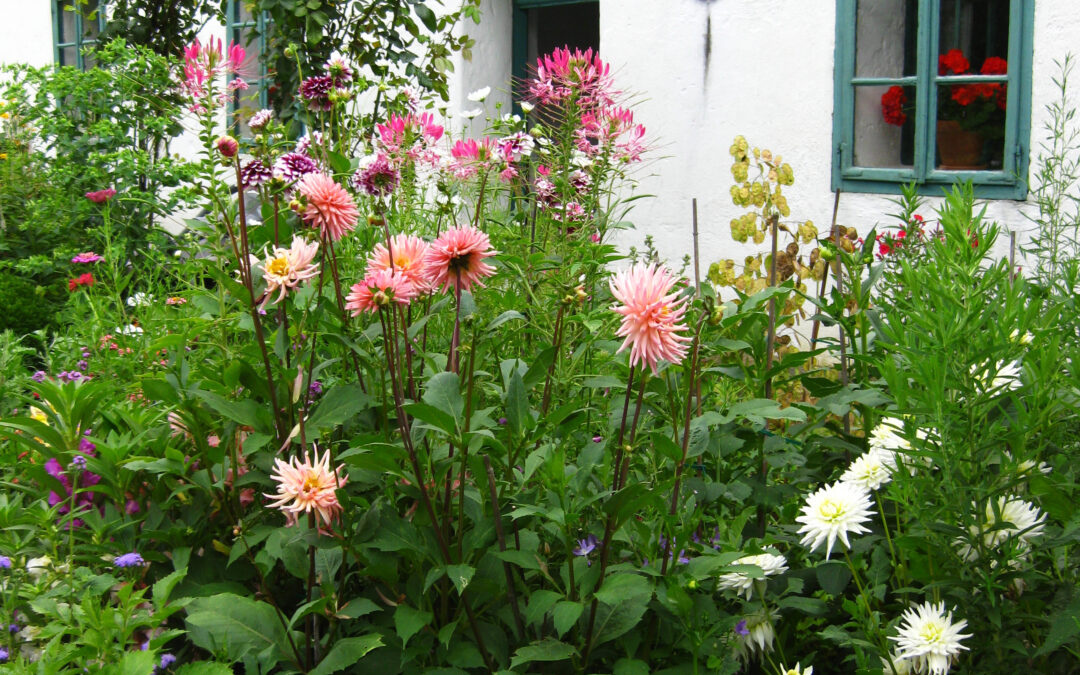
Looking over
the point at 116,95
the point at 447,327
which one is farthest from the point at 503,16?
the point at 447,327

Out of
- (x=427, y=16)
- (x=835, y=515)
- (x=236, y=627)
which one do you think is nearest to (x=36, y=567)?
(x=236, y=627)

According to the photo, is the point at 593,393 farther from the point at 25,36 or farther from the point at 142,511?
the point at 25,36

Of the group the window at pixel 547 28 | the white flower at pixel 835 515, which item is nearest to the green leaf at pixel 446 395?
the white flower at pixel 835 515

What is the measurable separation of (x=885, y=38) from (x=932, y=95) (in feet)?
1.27

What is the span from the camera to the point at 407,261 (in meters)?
1.55

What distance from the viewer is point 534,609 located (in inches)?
55.7

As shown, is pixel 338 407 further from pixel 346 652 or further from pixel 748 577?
pixel 748 577

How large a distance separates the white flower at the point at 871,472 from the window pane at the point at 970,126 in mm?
3402

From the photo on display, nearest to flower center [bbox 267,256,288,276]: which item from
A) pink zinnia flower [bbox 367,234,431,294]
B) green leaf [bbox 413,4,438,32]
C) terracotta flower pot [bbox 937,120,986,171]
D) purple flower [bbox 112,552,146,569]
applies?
pink zinnia flower [bbox 367,234,431,294]

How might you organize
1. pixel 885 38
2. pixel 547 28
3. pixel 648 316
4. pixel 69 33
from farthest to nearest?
pixel 69 33 → pixel 547 28 → pixel 885 38 → pixel 648 316

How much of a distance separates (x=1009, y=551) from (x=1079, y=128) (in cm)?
339

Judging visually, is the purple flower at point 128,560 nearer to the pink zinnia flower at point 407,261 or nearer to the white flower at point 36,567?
the white flower at point 36,567

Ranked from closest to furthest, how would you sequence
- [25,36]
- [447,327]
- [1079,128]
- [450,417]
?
[450,417] → [447,327] → [1079,128] → [25,36]

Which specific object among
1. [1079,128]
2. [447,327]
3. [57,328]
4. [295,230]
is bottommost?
[57,328]
